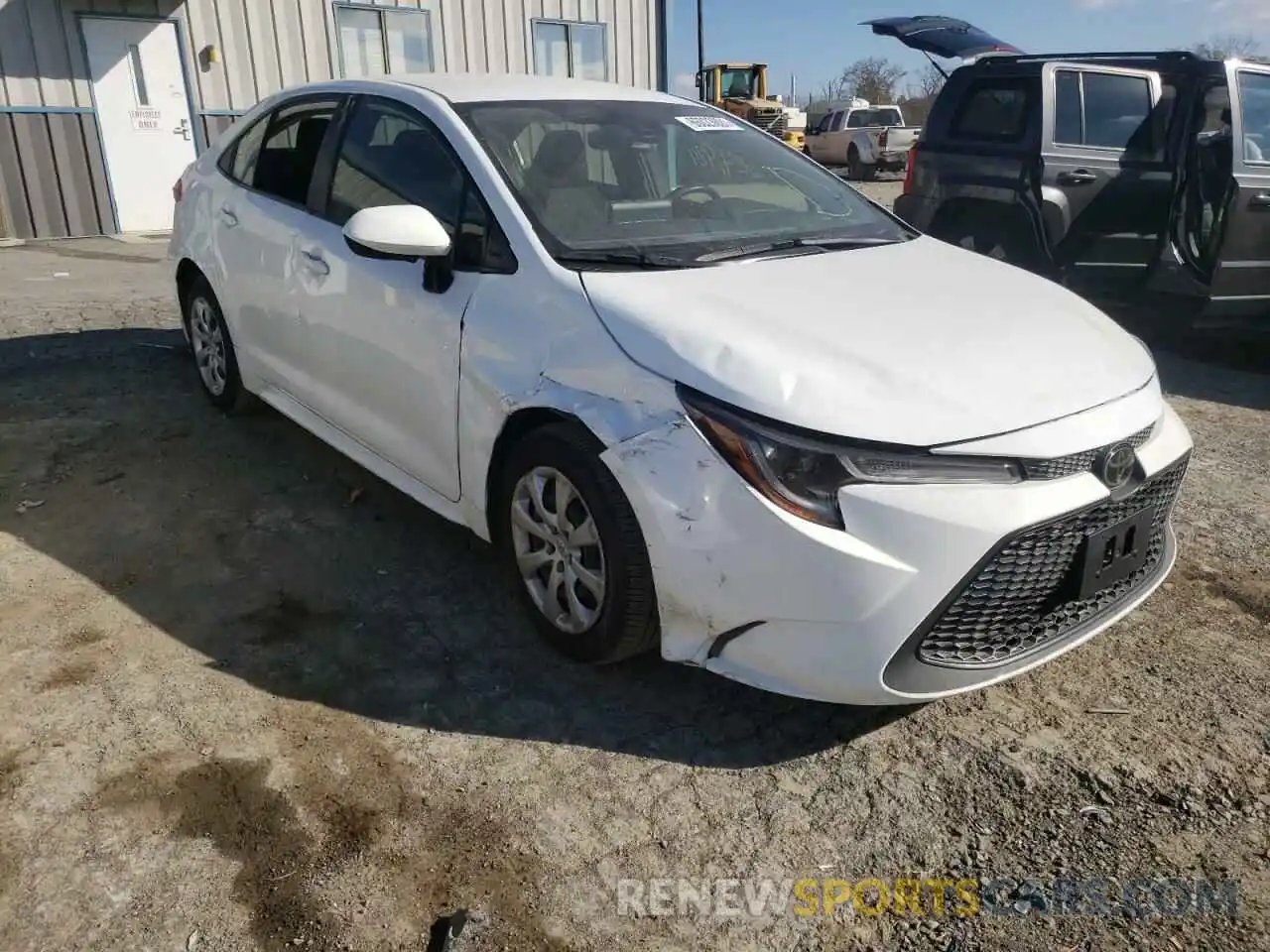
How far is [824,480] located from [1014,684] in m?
1.10

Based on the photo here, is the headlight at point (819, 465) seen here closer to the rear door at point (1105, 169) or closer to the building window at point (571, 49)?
the rear door at point (1105, 169)

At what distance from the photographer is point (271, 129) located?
4.41 metres

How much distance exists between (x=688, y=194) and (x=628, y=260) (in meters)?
0.61

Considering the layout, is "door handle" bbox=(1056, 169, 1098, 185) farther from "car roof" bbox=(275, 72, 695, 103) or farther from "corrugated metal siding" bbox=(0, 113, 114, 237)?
"corrugated metal siding" bbox=(0, 113, 114, 237)

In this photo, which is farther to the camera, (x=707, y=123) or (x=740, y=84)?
(x=740, y=84)

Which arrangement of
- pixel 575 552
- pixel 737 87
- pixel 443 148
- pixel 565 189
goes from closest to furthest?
pixel 575 552
pixel 565 189
pixel 443 148
pixel 737 87

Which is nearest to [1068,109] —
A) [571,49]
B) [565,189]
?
[565,189]

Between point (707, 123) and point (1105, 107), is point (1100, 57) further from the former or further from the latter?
point (707, 123)

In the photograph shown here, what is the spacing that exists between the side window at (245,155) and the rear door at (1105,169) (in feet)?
15.1

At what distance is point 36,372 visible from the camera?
5887mm

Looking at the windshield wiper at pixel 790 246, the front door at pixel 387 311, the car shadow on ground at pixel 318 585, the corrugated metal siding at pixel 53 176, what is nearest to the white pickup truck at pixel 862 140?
the corrugated metal siding at pixel 53 176

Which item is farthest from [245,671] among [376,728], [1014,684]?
[1014,684]

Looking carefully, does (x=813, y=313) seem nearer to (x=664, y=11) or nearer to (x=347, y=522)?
(x=347, y=522)

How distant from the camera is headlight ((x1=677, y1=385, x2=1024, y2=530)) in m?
2.28
